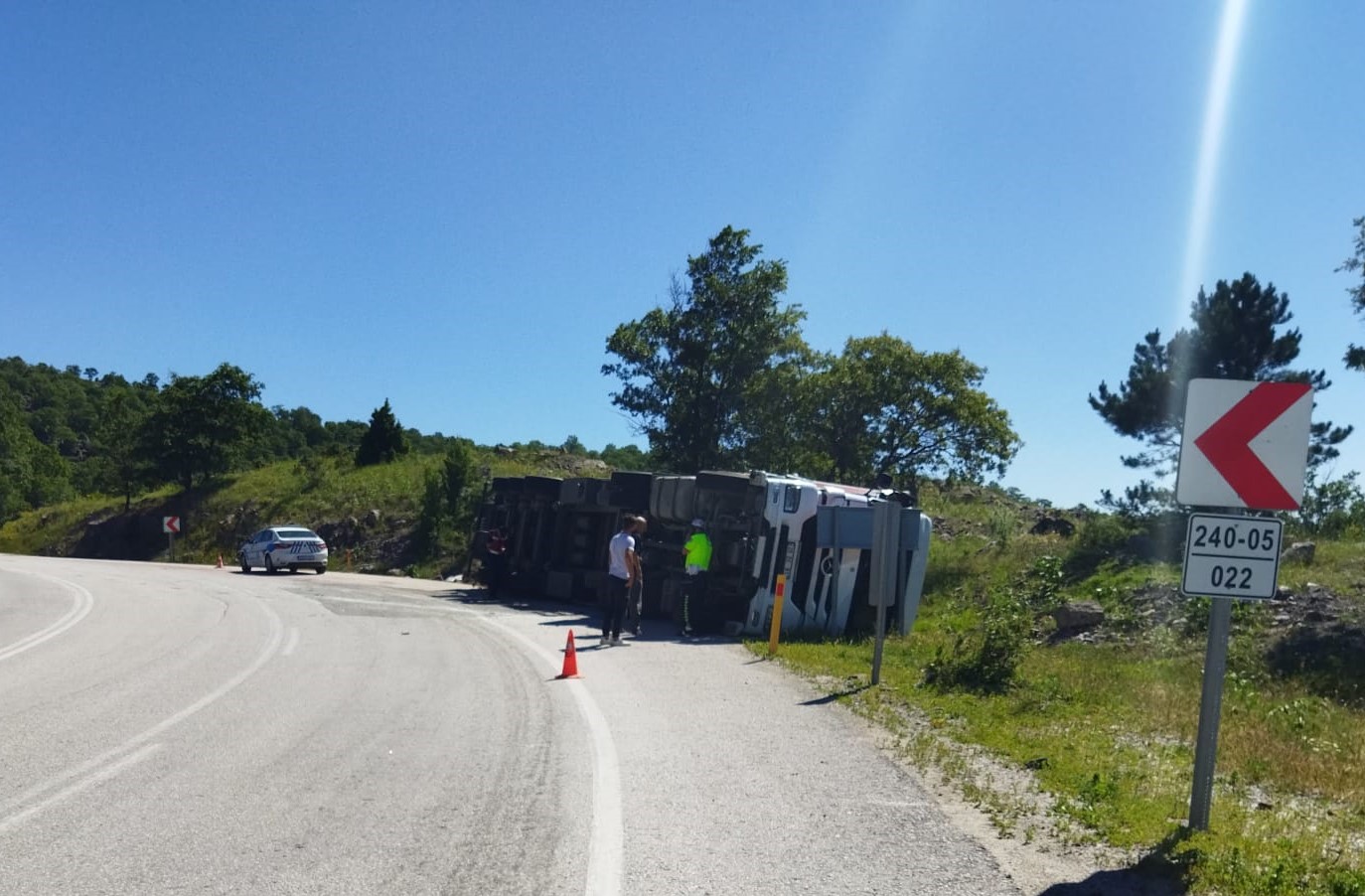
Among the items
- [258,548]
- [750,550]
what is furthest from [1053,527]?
[258,548]

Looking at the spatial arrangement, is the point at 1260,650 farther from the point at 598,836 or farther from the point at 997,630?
the point at 598,836

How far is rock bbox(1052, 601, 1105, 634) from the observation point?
60.5ft

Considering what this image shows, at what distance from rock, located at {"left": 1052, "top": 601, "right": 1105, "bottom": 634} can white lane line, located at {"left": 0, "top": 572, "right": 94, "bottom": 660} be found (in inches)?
635

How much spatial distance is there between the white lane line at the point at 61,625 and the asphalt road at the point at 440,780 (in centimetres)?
15

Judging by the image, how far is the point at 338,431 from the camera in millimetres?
100625

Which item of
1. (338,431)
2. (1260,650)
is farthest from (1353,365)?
(338,431)

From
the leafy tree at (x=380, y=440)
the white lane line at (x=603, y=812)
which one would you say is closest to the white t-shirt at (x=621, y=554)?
the white lane line at (x=603, y=812)

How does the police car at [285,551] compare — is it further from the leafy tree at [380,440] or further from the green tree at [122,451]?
the green tree at [122,451]

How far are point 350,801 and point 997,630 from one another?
8210mm

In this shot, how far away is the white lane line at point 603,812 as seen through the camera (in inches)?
195

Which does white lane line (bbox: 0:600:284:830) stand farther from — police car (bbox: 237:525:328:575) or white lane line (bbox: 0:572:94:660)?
police car (bbox: 237:525:328:575)

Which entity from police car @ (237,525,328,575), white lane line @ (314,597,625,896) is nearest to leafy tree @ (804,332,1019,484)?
police car @ (237,525,328,575)

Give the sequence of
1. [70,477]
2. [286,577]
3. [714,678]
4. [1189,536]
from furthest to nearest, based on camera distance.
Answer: [70,477], [286,577], [714,678], [1189,536]

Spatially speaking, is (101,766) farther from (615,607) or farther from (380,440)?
(380,440)
